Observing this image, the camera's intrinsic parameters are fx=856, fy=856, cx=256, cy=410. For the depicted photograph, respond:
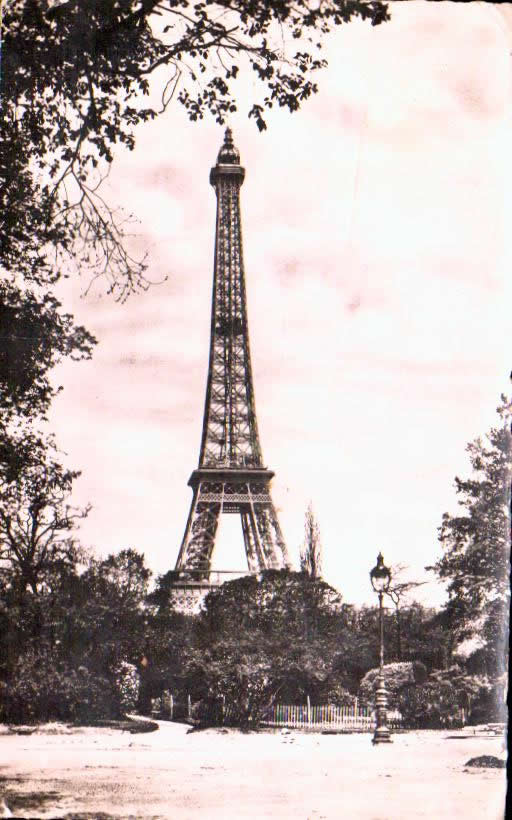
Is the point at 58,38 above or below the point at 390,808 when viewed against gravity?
above

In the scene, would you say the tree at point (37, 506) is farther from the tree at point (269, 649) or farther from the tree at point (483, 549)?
the tree at point (483, 549)

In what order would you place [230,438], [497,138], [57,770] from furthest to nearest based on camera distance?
1. [230,438]
2. [497,138]
3. [57,770]

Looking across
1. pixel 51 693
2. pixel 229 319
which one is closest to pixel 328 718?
pixel 51 693

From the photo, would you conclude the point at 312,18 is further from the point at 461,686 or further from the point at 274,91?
the point at 461,686

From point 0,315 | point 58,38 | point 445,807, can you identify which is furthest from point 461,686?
point 58,38

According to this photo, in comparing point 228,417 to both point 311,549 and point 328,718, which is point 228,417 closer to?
point 311,549
